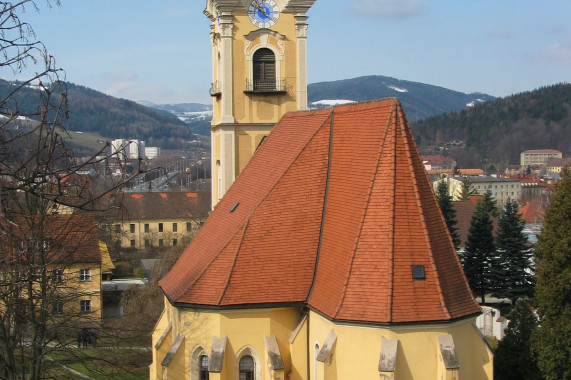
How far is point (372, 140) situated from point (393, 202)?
6.90 feet

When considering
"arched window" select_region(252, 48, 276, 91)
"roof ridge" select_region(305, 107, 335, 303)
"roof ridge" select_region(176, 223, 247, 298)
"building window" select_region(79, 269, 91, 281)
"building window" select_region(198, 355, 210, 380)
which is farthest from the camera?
"arched window" select_region(252, 48, 276, 91)

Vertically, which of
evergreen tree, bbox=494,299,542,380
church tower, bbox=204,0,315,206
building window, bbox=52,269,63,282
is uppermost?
church tower, bbox=204,0,315,206

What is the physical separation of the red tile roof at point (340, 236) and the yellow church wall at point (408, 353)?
34 centimetres

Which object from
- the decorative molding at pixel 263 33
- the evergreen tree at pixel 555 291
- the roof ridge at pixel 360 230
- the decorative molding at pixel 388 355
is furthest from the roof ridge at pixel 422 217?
the decorative molding at pixel 263 33

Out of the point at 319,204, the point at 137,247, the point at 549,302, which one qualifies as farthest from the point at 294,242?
the point at 137,247

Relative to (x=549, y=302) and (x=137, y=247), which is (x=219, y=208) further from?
(x=137, y=247)

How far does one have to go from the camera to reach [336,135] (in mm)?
19672

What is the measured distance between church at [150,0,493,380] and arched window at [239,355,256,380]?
0.9 inches

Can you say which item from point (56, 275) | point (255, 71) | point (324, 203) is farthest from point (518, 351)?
point (56, 275)

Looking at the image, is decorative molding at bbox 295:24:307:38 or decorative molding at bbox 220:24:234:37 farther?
decorative molding at bbox 295:24:307:38

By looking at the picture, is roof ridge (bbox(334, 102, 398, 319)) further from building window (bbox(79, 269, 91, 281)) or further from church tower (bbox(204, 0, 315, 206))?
church tower (bbox(204, 0, 315, 206))

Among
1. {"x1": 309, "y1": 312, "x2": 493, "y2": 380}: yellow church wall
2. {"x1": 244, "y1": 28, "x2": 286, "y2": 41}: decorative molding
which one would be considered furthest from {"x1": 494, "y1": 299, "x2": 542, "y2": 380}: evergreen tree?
{"x1": 244, "y1": 28, "x2": 286, "y2": 41}: decorative molding

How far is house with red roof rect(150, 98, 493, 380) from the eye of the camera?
52.6ft

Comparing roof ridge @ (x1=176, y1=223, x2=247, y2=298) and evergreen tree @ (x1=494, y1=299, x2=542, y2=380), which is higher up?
roof ridge @ (x1=176, y1=223, x2=247, y2=298)
